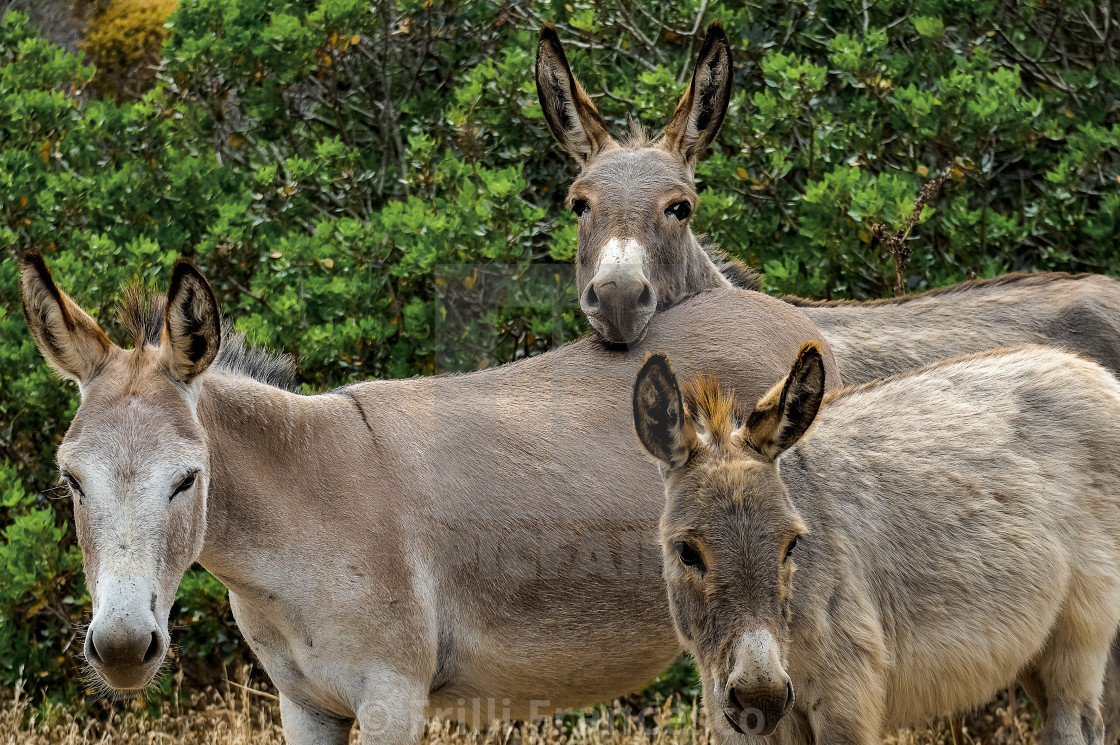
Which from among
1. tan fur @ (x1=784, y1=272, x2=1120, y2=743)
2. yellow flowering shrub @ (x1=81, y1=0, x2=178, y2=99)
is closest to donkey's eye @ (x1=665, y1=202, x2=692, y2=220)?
tan fur @ (x1=784, y1=272, x2=1120, y2=743)

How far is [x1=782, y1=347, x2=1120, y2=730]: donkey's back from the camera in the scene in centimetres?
402

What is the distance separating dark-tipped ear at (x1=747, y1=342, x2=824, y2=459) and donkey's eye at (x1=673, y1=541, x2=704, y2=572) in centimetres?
40

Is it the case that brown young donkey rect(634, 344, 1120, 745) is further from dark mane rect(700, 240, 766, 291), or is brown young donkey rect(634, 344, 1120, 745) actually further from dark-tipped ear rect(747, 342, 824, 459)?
dark mane rect(700, 240, 766, 291)

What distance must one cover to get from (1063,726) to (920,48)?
4.36 metres

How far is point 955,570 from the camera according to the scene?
4.12 meters

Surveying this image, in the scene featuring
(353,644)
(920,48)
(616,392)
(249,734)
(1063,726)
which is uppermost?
(920,48)

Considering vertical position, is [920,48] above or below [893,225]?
above

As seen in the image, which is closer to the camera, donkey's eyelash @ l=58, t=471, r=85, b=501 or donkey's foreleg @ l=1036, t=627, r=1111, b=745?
donkey's eyelash @ l=58, t=471, r=85, b=501

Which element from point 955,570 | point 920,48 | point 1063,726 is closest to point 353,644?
point 955,570

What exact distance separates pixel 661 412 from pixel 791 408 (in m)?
0.39

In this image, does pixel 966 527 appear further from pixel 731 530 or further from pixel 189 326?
pixel 189 326

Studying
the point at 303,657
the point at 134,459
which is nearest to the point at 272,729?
the point at 303,657

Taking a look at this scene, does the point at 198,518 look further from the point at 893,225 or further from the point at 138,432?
the point at 893,225

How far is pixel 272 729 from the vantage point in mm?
6207
